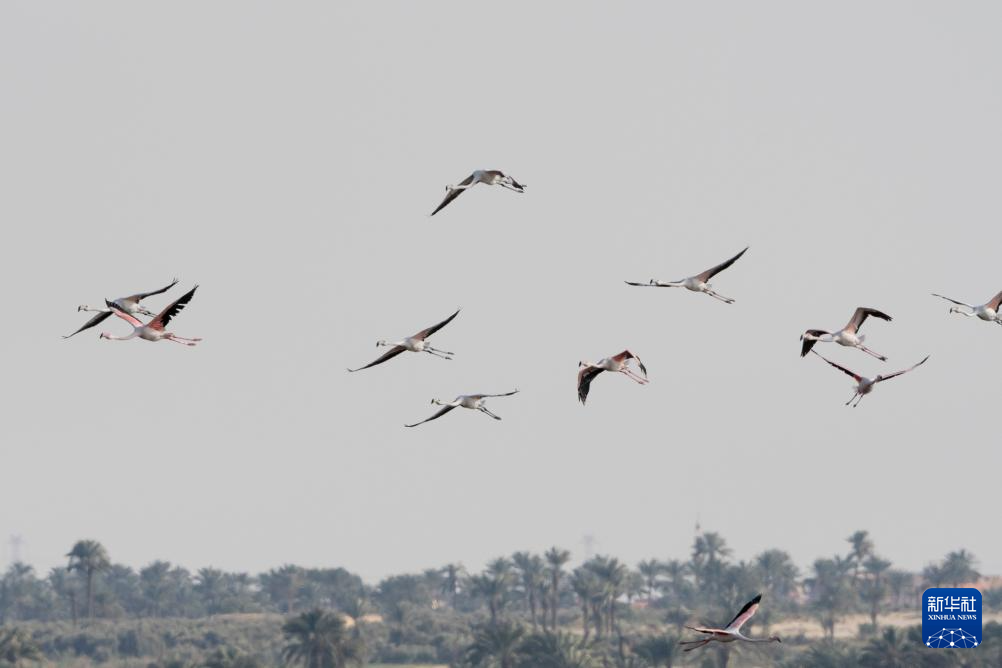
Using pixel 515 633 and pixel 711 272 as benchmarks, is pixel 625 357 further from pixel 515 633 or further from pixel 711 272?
pixel 515 633

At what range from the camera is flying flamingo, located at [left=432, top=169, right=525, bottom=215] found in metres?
31.9

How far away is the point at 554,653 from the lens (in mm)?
108375

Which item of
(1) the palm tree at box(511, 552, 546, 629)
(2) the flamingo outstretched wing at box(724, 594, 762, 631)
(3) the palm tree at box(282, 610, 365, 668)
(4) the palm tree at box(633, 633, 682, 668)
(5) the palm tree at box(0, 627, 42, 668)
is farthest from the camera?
(1) the palm tree at box(511, 552, 546, 629)

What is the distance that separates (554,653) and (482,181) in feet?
264

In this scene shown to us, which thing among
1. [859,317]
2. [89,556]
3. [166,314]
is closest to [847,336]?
[859,317]

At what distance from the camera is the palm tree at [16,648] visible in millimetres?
111625

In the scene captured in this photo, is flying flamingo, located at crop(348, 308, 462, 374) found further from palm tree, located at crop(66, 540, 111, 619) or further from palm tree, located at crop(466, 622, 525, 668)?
palm tree, located at crop(66, 540, 111, 619)

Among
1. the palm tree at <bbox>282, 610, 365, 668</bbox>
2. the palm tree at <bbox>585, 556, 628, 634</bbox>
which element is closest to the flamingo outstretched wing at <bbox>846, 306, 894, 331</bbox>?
the palm tree at <bbox>282, 610, 365, 668</bbox>

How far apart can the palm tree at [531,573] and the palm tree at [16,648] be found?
69682 mm

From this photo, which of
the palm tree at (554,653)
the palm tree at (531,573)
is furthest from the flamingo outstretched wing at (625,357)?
the palm tree at (531,573)

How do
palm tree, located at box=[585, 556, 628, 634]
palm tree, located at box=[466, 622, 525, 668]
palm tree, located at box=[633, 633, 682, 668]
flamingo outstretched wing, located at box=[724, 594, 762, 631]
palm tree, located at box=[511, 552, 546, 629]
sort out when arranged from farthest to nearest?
palm tree, located at box=[511, 552, 546, 629] → palm tree, located at box=[585, 556, 628, 634] → palm tree, located at box=[633, 633, 682, 668] → palm tree, located at box=[466, 622, 525, 668] → flamingo outstretched wing, located at box=[724, 594, 762, 631]

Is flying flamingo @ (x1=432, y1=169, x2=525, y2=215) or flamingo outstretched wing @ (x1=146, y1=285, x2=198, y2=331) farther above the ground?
flying flamingo @ (x1=432, y1=169, x2=525, y2=215)

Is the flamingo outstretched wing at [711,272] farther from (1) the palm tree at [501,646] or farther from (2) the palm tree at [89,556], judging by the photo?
(2) the palm tree at [89,556]

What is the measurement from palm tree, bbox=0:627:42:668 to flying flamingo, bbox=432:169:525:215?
294 ft
